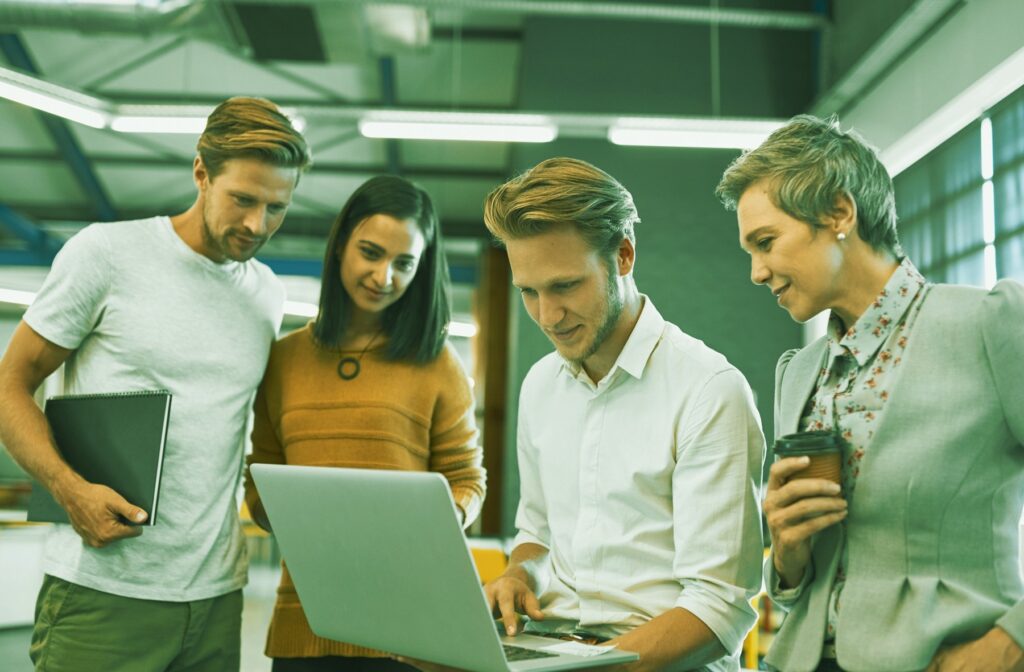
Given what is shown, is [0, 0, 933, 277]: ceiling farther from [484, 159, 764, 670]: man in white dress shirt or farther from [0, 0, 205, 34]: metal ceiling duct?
[484, 159, 764, 670]: man in white dress shirt

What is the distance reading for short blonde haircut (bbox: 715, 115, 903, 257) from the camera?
1.32 m

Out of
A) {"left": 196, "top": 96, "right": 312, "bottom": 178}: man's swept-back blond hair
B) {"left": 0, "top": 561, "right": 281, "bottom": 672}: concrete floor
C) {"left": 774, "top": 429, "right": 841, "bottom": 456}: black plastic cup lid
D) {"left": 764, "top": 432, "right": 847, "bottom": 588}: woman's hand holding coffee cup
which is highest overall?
{"left": 196, "top": 96, "right": 312, "bottom": 178}: man's swept-back blond hair

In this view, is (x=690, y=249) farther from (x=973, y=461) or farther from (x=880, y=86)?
(x=973, y=461)

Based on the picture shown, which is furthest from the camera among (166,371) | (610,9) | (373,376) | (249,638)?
(610,9)

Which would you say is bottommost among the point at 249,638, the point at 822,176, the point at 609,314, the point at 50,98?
the point at 249,638

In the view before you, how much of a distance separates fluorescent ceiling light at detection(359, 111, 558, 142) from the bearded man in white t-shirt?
12.8ft

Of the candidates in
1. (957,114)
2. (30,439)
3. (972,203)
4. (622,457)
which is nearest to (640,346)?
(622,457)

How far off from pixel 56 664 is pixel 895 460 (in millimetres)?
1439

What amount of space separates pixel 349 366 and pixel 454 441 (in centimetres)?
27

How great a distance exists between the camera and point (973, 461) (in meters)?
1.20

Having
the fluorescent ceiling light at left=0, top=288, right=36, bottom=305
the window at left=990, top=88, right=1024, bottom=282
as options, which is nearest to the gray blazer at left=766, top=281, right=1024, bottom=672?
the window at left=990, top=88, right=1024, bottom=282

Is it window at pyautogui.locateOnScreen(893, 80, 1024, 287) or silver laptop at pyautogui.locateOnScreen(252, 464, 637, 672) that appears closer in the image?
silver laptop at pyautogui.locateOnScreen(252, 464, 637, 672)

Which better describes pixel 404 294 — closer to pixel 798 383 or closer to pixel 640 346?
pixel 640 346

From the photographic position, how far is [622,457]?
1.59m
